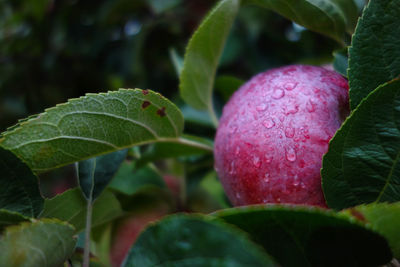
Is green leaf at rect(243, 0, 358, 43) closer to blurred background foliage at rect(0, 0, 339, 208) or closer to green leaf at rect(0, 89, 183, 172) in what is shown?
green leaf at rect(0, 89, 183, 172)

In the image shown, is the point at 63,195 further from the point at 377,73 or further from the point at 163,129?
the point at 377,73

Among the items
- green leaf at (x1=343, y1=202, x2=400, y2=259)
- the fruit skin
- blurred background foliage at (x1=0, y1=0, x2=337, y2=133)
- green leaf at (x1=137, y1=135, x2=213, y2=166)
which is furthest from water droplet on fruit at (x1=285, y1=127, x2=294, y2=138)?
blurred background foliage at (x1=0, y1=0, x2=337, y2=133)

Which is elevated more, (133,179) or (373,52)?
(373,52)

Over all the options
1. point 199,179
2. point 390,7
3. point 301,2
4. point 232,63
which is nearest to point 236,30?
point 232,63

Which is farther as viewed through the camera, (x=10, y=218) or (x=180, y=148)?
(x=180, y=148)

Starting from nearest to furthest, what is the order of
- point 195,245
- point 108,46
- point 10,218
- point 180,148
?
point 195,245 → point 10,218 → point 180,148 → point 108,46

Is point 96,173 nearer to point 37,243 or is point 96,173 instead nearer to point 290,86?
point 37,243

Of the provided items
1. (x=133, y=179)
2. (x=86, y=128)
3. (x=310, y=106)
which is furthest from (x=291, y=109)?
(x=133, y=179)
